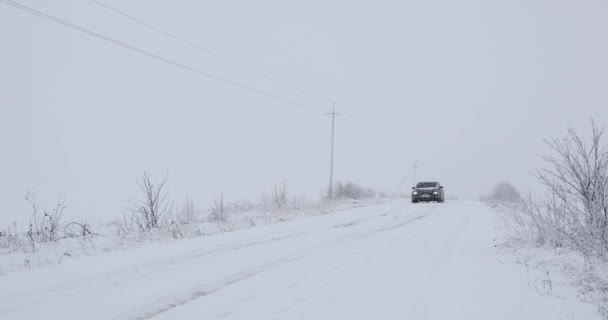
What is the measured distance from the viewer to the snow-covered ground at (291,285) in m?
4.15

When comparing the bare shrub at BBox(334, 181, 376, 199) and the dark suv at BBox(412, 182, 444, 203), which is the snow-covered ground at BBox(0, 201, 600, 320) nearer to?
the dark suv at BBox(412, 182, 444, 203)

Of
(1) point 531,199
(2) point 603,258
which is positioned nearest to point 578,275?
(2) point 603,258

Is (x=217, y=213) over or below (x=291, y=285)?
over

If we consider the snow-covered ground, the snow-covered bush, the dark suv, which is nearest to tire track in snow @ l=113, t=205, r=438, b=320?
the snow-covered ground

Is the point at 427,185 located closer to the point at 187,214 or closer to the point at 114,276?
the point at 187,214

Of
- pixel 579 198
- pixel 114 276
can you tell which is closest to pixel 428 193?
pixel 579 198

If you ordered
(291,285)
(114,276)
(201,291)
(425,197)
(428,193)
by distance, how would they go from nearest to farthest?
(201,291), (291,285), (114,276), (425,197), (428,193)

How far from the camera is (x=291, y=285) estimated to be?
508 centimetres

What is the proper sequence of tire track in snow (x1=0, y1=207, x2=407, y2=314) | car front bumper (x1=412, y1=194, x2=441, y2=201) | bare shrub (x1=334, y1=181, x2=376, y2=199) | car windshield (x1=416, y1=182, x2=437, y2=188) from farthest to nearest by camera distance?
bare shrub (x1=334, y1=181, x2=376, y2=199), car windshield (x1=416, y1=182, x2=437, y2=188), car front bumper (x1=412, y1=194, x2=441, y2=201), tire track in snow (x1=0, y1=207, x2=407, y2=314)

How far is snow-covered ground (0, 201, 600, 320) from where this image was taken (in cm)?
415

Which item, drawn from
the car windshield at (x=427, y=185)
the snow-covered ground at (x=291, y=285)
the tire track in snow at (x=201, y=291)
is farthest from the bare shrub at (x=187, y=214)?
the car windshield at (x=427, y=185)

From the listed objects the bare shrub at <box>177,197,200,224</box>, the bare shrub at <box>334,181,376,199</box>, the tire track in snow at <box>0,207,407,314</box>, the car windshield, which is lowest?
the tire track in snow at <box>0,207,407,314</box>

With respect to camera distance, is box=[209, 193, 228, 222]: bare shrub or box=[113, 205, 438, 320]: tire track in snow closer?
box=[113, 205, 438, 320]: tire track in snow

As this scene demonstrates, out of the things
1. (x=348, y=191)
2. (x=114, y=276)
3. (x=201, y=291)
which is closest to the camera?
(x=201, y=291)
